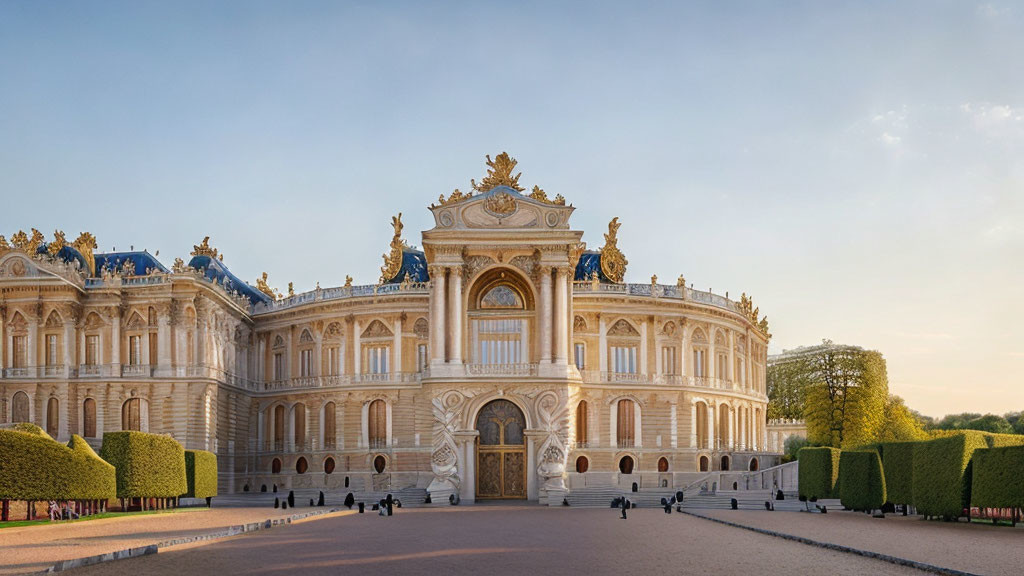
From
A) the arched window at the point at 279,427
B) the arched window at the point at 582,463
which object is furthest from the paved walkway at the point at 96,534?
the arched window at the point at 279,427

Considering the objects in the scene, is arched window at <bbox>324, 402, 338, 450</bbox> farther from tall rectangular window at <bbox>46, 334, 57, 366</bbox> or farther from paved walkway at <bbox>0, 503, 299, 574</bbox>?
paved walkway at <bbox>0, 503, 299, 574</bbox>

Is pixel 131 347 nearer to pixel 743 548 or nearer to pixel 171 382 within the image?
pixel 171 382

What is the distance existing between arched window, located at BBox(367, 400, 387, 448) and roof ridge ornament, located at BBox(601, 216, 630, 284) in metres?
18.1

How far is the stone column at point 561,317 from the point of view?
5641 centimetres

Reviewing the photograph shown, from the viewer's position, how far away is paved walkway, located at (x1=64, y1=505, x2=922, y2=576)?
73.2 feet

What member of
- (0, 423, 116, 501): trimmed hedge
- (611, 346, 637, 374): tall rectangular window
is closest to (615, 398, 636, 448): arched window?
(611, 346, 637, 374): tall rectangular window

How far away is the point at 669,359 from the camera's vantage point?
70.0 meters

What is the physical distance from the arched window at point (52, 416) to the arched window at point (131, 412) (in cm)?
391

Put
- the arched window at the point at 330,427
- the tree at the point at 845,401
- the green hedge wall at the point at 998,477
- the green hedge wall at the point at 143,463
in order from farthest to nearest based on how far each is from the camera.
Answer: the tree at the point at 845,401, the arched window at the point at 330,427, the green hedge wall at the point at 143,463, the green hedge wall at the point at 998,477

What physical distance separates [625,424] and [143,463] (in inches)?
1235

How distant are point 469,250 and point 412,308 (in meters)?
13.3

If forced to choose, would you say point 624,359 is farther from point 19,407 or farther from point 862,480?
point 19,407

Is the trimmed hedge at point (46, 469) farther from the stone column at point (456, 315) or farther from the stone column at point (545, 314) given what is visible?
the stone column at point (545, 314)

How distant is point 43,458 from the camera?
38.8 m
